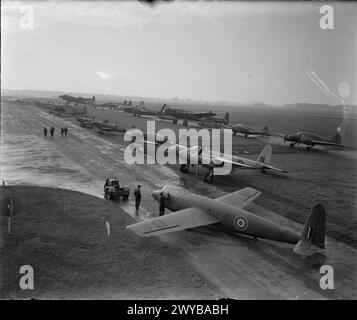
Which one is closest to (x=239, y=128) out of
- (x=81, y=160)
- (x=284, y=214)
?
(x=81, y=160)

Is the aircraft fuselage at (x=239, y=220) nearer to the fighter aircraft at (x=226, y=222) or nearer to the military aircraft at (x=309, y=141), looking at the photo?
the fighter aircraft at (x=226, y=222)

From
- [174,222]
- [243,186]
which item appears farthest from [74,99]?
[174,222]

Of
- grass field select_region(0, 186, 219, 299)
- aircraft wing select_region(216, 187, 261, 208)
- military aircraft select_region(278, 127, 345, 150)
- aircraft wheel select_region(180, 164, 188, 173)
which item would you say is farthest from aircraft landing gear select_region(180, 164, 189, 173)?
military aircraft select_region(278, 127, 345, 150)

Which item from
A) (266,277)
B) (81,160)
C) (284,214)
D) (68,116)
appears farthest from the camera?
(68,116)

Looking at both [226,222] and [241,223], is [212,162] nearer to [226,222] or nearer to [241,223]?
[226,222]

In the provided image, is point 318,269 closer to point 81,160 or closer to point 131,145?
point 81,160

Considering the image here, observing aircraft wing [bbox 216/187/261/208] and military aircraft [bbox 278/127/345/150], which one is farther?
military aircraft [bbox 278/127/345/150]

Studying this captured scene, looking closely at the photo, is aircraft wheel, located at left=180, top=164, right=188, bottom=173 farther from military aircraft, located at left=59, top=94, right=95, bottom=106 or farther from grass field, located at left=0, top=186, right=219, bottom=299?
military aircraft, located at left=59, top=94, right=95, bottom=106
